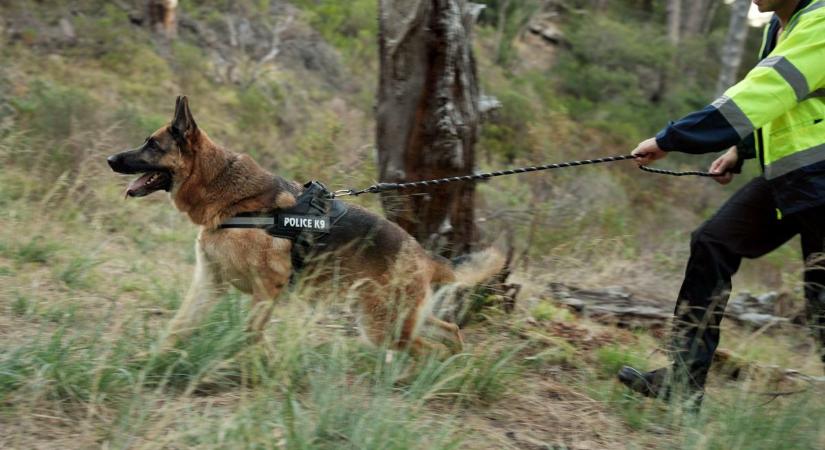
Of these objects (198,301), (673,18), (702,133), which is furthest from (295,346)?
(673,18)

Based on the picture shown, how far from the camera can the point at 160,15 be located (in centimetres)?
1627

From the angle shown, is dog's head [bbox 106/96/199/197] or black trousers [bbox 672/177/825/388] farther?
dog's head [bbox 106/96/199/197]

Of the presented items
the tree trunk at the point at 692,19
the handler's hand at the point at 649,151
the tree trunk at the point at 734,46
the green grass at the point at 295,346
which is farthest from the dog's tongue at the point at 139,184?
the tree trunk at the point at 692,19

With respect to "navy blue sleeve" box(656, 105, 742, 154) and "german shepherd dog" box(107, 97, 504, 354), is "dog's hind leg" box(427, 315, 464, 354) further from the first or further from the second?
"navy blue sleeve" box(656, 105, 742, 154)

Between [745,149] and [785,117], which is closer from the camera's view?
[785,117]

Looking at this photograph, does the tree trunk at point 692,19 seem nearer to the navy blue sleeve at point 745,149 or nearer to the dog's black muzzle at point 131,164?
the navy blue sleeve at point 745,149

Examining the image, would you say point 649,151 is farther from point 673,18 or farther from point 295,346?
point 673,18

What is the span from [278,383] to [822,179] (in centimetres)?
265

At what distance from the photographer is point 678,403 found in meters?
3.70

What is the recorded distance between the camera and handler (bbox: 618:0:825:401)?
342 cm

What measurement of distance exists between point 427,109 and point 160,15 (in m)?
13.1

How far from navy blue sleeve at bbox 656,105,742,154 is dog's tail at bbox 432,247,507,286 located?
54.5 inches

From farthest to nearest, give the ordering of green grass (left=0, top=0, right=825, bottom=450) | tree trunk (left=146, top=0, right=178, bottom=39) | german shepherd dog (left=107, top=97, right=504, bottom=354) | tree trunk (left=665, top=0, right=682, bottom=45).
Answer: tree trunk (left=665, top=0, right=682, bottom=45) < tree trunk (left=146, top=0, right=178, bottom=39) < german shepherd dog (left=107, top=97, right=504, bottom=354) < green grass (left=0, top=0, right=825, bottom=450)

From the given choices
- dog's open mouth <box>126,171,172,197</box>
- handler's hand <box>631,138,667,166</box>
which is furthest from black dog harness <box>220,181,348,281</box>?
handler's hand <box>631,138,667,166</box>
